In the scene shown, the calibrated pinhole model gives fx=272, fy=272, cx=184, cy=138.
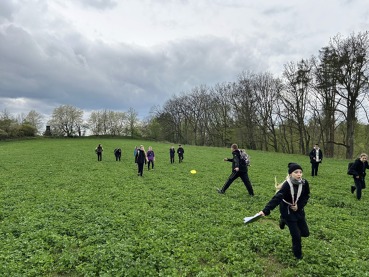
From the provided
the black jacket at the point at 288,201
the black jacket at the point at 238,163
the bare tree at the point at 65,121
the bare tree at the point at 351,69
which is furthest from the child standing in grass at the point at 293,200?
the bare tree at the point at 65,121

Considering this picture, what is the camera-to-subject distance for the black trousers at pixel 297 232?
22.4ft

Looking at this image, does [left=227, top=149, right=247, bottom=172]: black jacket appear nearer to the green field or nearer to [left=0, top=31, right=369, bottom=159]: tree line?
the green field

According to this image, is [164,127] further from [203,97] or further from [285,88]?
[285,88]

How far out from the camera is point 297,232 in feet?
22.4

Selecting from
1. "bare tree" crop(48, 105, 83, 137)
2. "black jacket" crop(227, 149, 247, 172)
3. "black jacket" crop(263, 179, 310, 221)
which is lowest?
"black jacket" crop(263, 179, 310, 221)

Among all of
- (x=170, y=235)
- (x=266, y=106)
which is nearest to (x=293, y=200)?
(x=170, y=235)

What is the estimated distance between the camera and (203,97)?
84375mm

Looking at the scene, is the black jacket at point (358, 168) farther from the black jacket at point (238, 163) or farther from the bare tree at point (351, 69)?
the bare tree at point (351, 69)

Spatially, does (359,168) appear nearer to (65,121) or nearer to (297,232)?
(297,232)

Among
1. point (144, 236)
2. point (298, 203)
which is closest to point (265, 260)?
point (298, 203)

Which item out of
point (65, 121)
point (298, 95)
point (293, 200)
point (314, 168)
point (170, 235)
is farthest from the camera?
point (65, 121)

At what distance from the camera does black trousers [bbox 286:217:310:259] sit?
683 centimetres

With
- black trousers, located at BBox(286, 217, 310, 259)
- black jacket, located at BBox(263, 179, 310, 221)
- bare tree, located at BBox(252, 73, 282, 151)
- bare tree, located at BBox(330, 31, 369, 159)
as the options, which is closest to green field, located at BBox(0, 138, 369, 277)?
black trousers, located at BBox(286, 217, 310, 259)

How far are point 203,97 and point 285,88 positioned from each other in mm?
33340
